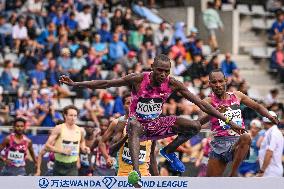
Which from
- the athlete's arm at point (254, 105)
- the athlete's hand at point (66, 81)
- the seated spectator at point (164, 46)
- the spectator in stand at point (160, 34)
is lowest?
the seated spectator at point (164, 46)

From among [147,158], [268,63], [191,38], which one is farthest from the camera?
[268,63]

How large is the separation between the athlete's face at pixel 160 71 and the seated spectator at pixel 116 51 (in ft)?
43.0

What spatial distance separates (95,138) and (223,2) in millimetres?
13968

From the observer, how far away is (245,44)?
32.0 meters

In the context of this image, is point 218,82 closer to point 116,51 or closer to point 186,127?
point 186,127

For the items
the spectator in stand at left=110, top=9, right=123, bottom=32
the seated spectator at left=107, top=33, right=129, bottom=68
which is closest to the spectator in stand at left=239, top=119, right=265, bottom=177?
the seated spectator at left=107, top=33, right=129, bottom=68

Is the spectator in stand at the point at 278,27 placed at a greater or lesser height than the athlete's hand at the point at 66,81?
lesser

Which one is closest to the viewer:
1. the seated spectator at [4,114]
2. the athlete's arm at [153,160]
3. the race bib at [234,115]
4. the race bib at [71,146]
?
the race bib at [234,115]

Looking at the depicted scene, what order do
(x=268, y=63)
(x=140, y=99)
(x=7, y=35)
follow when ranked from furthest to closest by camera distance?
(x=268, y=63) < (x=7, y=35) < (x=140, y=99)

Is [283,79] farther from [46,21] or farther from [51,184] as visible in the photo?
[51,184]

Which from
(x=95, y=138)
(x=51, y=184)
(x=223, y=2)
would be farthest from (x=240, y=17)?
(x=51, y=184)

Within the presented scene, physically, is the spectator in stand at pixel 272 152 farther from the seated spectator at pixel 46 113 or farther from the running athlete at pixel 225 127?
the seated spectator at pixel 46 113

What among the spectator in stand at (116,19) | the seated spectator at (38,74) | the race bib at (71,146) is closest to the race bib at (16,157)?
the race bib at (71,146)

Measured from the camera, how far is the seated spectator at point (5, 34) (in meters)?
26.4
